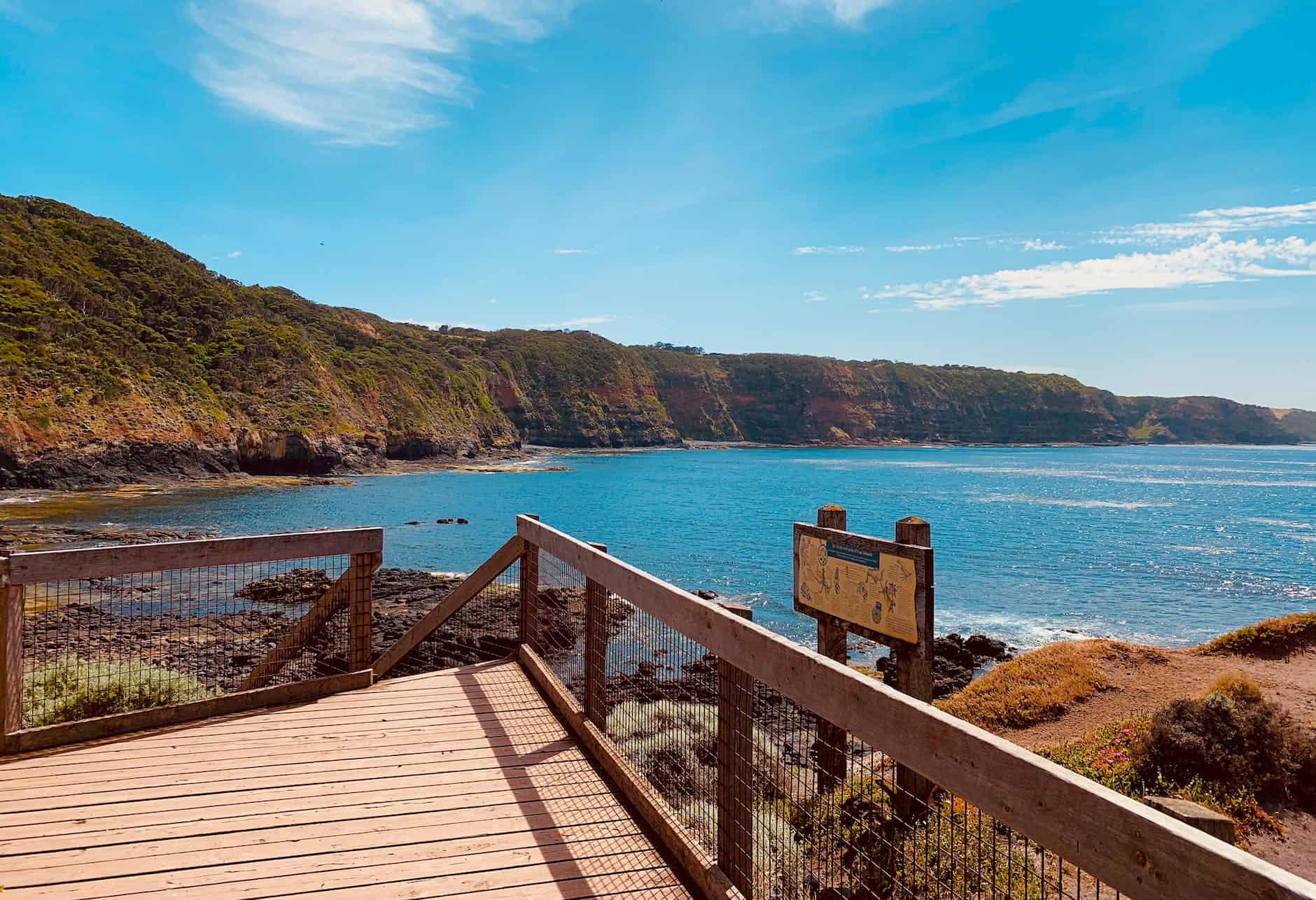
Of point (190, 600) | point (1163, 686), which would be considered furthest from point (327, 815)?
point (1163, 686)

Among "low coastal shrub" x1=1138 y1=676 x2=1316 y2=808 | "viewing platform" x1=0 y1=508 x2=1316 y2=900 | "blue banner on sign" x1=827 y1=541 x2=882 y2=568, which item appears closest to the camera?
"viewing platform" x1=0 y1=508 x2=1316 y2=900

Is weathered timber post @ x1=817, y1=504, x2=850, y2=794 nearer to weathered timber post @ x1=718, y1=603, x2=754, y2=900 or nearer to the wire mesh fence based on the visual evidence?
the wire mesh fence

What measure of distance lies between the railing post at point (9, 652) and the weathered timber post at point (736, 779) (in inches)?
167

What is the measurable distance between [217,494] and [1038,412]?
199 m

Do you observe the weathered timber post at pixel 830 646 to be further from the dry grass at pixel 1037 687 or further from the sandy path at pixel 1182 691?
the dry grass at pixel 1037 687

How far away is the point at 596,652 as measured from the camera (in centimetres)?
481

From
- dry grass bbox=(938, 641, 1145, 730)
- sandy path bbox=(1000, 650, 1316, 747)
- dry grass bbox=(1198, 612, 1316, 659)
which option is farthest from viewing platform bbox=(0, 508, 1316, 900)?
dry grass bbox=(1198, 612, 1316, 659)

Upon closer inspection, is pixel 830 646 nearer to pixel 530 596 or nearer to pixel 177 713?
pixel 530 596

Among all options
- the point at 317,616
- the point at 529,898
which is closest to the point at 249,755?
the point at 317,616

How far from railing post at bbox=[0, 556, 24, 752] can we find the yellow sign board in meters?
5.41

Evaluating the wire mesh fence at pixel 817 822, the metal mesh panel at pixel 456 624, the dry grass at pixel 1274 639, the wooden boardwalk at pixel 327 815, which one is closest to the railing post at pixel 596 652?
the wire mesh fence at pixel 817 822

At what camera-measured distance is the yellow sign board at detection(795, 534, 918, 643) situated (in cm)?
533

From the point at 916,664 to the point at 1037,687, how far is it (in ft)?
24.7

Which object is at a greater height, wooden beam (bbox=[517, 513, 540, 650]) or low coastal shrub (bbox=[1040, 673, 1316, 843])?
wooden beam (bbox=[517, 513, 540, 650])
